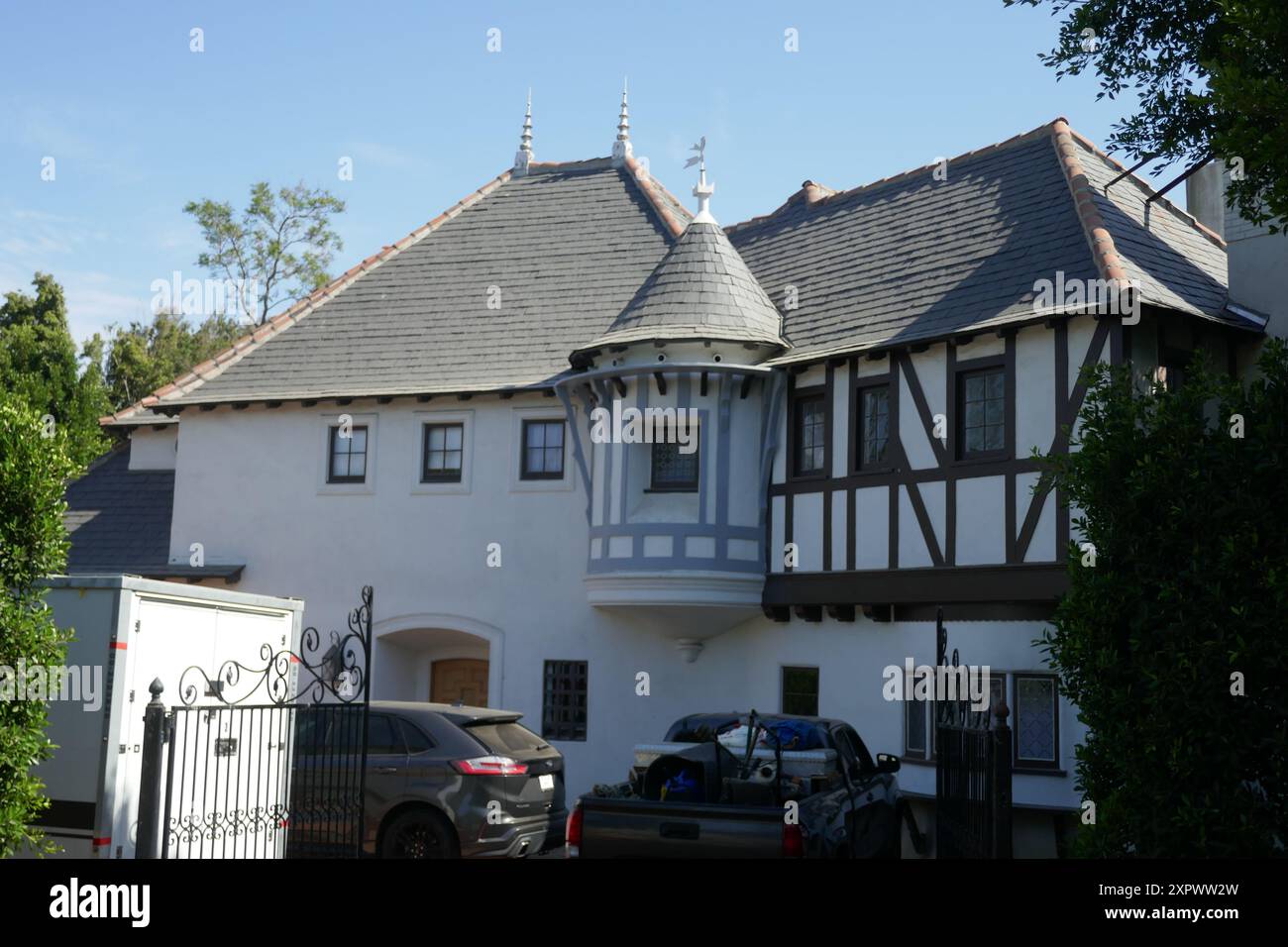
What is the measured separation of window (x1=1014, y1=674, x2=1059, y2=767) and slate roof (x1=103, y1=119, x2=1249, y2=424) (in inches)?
170

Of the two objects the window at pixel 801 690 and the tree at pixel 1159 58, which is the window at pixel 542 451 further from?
the tree at pixel 1159 58

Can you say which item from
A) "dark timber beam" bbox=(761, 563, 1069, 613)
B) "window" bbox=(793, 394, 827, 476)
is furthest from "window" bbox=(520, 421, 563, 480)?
"dark timber beam" bbox=(761, 563, 1069, 613)

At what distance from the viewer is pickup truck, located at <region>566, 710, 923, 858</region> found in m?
9.10

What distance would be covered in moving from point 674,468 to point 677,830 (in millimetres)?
10353

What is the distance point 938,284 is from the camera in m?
17.7

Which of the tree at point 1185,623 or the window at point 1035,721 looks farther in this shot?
the window at point 1035,721

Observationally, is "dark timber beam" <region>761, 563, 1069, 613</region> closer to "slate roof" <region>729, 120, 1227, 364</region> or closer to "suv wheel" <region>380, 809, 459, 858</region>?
"slate roof" <region>729, 120, 1227, 364</region>

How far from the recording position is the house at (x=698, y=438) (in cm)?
1574

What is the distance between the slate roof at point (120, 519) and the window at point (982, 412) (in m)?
13.8

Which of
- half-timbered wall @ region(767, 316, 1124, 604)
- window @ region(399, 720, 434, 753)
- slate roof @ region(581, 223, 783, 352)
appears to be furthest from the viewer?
slate roof @ region(581, 223, 783, 352)

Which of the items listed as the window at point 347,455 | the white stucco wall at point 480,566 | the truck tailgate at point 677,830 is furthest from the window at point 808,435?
the truck tailgate at point 677,830
